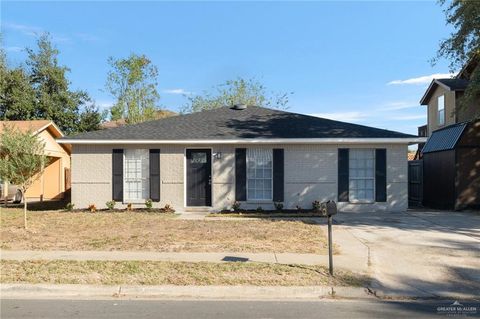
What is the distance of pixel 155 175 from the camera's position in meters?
18.5

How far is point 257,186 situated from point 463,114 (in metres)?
12.4

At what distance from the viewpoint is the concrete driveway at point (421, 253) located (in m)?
8.05

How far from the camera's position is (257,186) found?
18.5 m

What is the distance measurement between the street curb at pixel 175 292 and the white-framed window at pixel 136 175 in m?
10.9

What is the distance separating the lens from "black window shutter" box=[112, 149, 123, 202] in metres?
18.6

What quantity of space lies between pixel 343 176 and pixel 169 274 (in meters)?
11.4

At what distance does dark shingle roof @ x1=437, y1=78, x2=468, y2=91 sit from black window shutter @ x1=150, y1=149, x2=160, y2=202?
1577cm

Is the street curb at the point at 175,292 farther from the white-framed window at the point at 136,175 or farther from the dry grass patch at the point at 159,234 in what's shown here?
the white-framed window at the point at 136,175

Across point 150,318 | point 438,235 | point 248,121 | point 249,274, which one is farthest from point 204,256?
point 248,121

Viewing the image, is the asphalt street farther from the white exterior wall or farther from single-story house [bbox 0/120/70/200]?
single-story house [bbox 0/120/70/200]

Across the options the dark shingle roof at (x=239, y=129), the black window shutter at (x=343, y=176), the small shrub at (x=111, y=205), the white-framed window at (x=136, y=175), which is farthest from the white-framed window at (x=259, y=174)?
the small shrub at (x=111, y=205)

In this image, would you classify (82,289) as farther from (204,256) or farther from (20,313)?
(204,256)

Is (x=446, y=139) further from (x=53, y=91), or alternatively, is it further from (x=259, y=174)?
(x=53, y=91)

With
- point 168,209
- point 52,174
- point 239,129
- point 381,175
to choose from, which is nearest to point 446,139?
point 381,175
